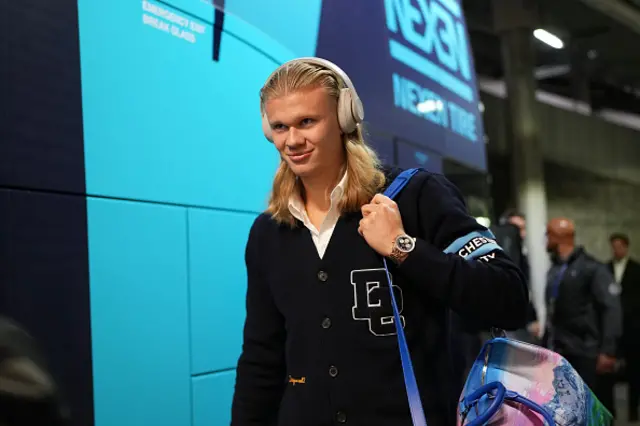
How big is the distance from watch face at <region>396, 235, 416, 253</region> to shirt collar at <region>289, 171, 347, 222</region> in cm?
21

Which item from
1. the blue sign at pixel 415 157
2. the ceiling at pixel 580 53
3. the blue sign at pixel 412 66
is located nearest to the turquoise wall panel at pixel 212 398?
the blue sign at pixel 412 66

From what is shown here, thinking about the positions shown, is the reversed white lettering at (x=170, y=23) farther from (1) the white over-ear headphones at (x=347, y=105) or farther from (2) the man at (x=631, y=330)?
(2) the man at (x=631, y=330)

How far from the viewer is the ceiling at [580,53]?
12.7m

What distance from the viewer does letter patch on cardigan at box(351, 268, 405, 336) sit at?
1.54 m

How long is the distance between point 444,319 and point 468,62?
473cm

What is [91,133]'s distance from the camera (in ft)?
7.01

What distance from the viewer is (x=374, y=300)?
155cm

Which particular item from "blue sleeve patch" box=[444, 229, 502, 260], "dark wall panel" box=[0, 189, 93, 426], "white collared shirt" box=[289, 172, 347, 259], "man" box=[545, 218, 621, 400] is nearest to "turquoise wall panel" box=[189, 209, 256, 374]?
"dark wall panel" box=[0, 189, 93, 426]

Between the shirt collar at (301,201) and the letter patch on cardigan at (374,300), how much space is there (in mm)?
180

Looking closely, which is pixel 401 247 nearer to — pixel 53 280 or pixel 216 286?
→ pixel 53 280

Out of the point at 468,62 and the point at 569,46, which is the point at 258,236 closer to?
the point at 468,62

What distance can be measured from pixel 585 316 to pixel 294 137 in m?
3.80

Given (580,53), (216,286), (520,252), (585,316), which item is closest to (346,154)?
(216,286)

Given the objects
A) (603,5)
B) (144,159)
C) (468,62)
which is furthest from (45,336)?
(603,5)
